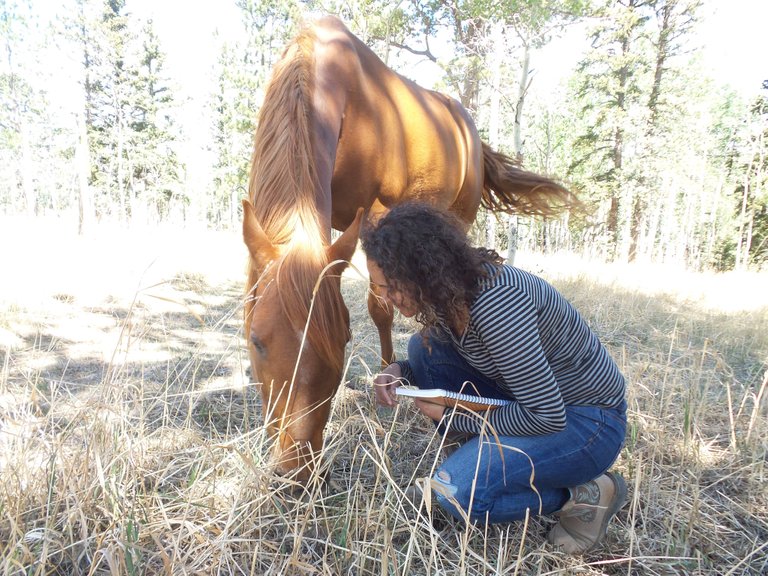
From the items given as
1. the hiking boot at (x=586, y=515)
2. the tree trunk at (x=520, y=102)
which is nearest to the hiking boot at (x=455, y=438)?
the hiking boot at (x=586, y=515)

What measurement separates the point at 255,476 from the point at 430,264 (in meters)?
0.88

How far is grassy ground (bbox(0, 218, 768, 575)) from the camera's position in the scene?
3.83 feet

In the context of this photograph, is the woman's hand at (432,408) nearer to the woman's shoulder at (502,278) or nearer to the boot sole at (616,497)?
the woman's shoulder at (502,278)

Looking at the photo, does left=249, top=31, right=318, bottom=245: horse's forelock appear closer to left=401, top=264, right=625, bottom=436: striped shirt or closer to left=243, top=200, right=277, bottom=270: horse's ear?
left=243, top=200, right=277, bottom=270: horse's ear

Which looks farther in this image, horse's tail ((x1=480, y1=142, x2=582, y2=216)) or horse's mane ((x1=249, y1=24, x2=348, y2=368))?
horse's tail ((x1=480, y1=142, x2=582, y2=216))

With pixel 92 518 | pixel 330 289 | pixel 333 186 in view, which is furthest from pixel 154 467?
pixel 333 186

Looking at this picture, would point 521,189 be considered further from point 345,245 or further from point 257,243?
point 257,243

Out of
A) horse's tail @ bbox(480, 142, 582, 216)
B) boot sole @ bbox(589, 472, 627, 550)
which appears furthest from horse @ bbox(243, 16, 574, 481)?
horse's tail @ bbox(480, 142, 582, 216)

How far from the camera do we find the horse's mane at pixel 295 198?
4.74 feet

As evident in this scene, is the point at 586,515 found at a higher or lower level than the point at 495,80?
lower

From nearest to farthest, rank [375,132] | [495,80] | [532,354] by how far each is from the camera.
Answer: [532,354]
[375,132]
[495,80]

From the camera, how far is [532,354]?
1397mm

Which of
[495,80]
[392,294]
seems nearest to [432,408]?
[392,294]

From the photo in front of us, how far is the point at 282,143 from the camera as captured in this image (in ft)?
6.07
